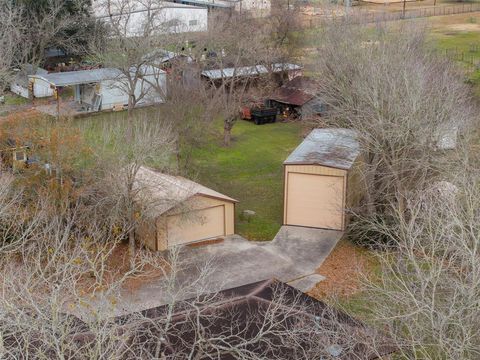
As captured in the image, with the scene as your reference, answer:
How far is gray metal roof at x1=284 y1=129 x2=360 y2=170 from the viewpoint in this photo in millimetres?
21750

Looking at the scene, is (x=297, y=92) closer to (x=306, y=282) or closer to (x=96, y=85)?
(x=96, y=85)

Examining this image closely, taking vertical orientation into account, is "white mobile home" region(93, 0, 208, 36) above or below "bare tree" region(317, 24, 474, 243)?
above

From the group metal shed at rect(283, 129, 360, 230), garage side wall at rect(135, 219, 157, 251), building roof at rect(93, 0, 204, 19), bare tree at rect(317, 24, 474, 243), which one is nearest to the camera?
bare tree at rect(317, 24, 474, 243)

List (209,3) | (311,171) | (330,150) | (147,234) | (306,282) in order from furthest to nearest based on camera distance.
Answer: (209,3) < (330,150) < (311,171) < (147,234) < (306,282)

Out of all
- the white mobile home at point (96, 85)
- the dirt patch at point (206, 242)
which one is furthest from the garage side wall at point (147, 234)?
the white mobile home at point (96, 85)

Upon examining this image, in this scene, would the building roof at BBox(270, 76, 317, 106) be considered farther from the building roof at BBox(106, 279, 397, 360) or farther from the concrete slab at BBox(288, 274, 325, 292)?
the building roof at BBox(106, 279, 397, 360)

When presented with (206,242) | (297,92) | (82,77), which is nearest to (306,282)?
(206,242)

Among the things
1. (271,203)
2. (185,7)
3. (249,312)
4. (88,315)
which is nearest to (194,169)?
(271,203)

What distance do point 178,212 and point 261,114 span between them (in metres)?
16.3

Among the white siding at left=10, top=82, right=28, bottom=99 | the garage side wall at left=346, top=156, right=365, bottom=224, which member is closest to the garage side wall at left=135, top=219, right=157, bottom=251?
the garage side wall at left=346, top=156, right=365, bottom=224

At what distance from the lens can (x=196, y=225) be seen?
20562 millimetres

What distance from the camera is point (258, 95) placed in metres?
34.8

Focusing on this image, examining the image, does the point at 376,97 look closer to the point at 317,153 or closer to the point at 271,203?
the point at 317,153

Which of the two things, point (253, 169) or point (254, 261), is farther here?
point (253, 169)
